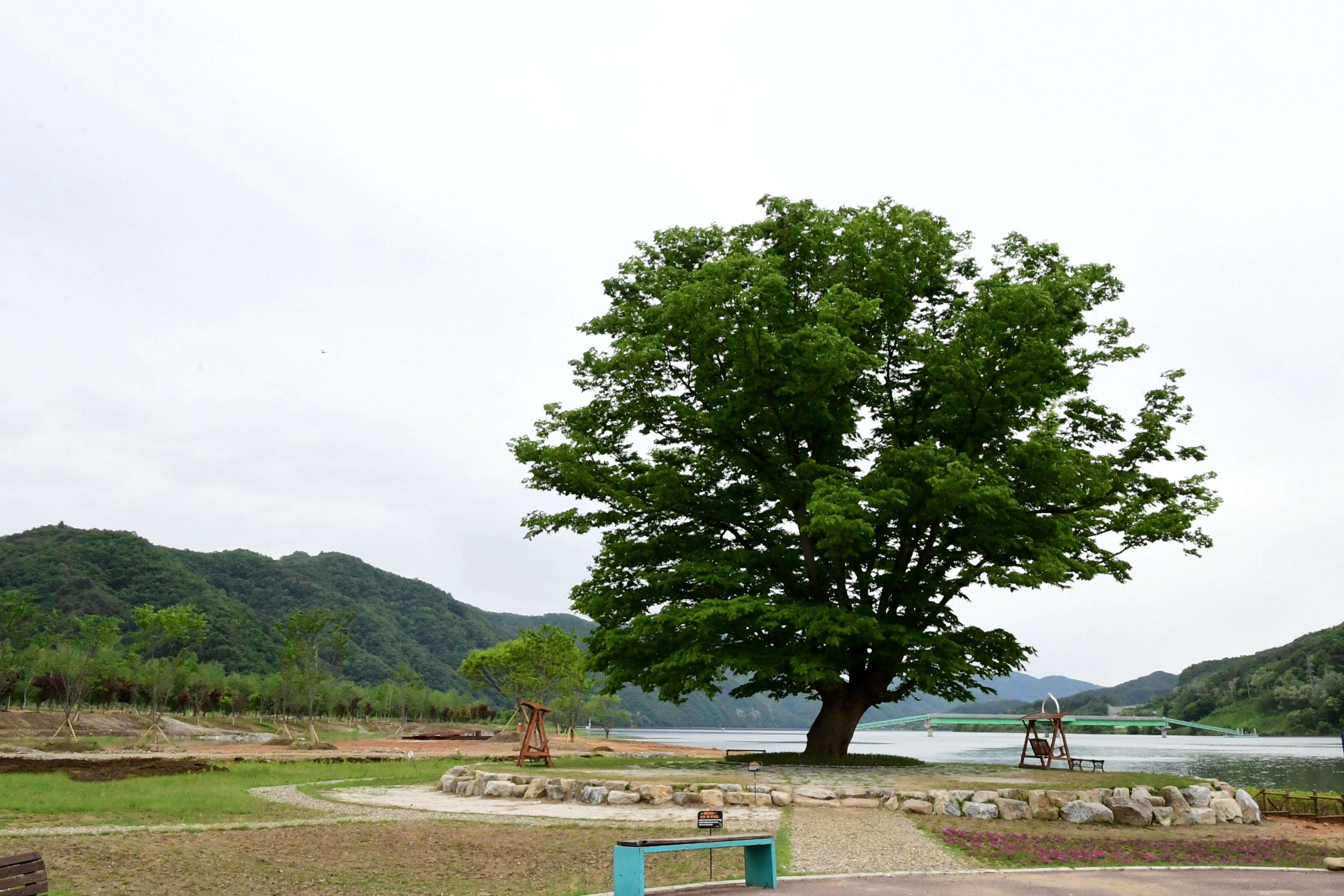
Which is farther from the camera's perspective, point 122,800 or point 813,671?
point 813,671

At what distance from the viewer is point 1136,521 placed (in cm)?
2270

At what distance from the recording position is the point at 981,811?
614 inches

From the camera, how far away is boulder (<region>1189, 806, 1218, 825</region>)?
16219 mm

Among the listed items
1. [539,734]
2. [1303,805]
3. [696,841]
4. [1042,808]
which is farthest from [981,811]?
[539,734]

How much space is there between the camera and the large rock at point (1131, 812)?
1573 centimetres

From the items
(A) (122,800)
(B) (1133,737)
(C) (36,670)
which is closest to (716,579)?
(A) (122,800)

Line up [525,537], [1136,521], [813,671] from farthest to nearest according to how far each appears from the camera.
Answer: [525,537] → [1136,521] → [813,671]

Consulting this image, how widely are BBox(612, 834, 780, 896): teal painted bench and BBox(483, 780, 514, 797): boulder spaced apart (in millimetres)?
9645

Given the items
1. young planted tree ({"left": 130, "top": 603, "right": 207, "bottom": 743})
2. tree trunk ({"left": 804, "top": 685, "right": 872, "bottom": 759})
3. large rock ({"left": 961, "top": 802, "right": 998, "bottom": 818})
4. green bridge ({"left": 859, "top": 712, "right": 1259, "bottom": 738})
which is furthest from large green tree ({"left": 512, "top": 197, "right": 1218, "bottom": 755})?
green bridge ({"left": 859, "top": 712, "right": 1259, "bottom": 738})

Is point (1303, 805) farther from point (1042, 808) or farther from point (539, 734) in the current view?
point (539, 734)

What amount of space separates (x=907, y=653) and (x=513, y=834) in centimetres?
1282

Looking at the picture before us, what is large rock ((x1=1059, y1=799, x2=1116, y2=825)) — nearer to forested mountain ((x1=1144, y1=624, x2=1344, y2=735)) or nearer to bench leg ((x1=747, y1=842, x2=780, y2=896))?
bench leg ((x1=747, y1=842, x2=780, y2=896))

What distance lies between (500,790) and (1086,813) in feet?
36.9

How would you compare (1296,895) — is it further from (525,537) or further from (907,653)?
(525,537)
